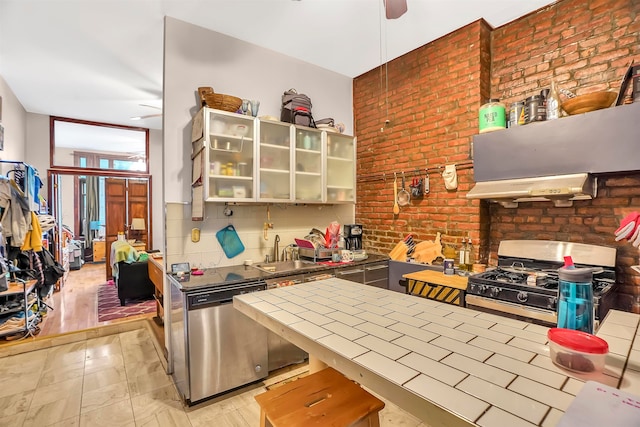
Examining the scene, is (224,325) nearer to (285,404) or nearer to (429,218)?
(285,404)

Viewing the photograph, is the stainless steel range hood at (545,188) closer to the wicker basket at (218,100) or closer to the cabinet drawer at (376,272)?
the cabinet drawer at (376,272)

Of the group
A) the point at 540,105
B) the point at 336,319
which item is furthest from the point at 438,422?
the point at 540,105

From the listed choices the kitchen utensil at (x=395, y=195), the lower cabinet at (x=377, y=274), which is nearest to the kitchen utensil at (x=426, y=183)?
the kitchen utensil at (x=395, y=195)

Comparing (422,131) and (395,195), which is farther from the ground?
(422,131)

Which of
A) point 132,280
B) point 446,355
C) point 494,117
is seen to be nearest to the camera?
point 446,355

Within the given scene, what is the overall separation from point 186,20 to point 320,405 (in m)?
3.11

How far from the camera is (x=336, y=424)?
1.10 m

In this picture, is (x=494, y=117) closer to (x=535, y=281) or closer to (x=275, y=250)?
(x=535, y=281)

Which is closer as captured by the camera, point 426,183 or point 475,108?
point 475,108

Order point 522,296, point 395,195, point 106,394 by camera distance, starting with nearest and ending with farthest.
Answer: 1. point 522,296
2. point 106,394
3. point 395,195

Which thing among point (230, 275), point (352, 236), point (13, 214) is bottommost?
point (230, 275)

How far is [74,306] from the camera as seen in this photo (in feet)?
14.5

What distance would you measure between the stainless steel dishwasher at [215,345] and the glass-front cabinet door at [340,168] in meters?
1.43

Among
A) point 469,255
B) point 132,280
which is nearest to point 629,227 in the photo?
point 469,255
